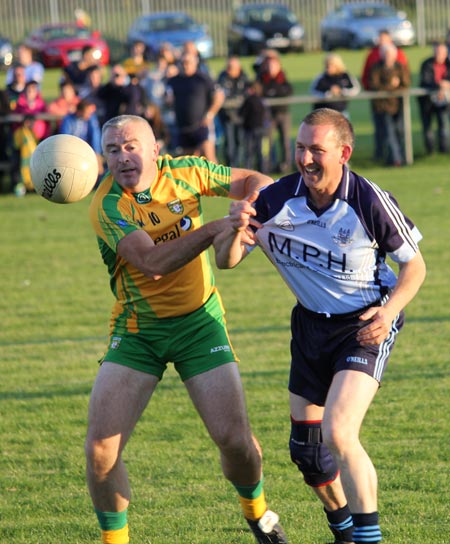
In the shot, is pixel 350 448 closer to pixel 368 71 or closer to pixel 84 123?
pixel 84 123

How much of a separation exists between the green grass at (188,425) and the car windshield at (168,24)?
26648 mm

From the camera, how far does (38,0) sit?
45.3m

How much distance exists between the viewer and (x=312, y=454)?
5113 millimetres

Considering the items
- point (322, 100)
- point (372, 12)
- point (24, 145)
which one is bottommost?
point (24, 145)

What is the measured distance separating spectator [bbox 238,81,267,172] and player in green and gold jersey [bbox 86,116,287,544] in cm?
1327

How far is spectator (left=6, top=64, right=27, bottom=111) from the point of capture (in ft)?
61.7

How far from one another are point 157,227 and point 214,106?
12.8m

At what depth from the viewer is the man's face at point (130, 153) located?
5141 millimetres

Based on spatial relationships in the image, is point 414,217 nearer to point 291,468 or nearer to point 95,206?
point 291,468

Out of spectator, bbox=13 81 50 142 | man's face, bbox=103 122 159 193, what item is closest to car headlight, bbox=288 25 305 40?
spectator, bbox=13 81 50 142

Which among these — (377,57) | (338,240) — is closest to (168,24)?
(377,57)

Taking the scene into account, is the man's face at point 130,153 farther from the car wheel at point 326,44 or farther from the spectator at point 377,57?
the car wheel at point 326,44

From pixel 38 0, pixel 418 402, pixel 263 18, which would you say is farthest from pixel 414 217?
pixel 38 0

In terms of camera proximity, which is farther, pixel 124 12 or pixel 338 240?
pixel 124 12
